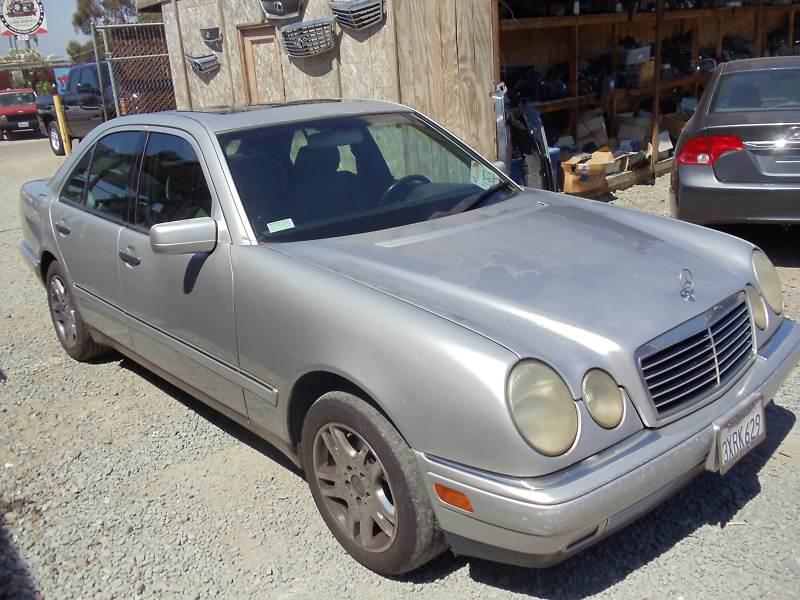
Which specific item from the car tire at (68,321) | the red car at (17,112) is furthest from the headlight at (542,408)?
the red car at (17,112)

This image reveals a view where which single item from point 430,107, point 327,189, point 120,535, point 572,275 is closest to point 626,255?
point 572,275

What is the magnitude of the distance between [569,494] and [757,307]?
4.55 feet

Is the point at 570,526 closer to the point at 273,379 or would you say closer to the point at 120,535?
the point at 273,379

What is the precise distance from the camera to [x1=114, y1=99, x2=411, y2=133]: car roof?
369 cm

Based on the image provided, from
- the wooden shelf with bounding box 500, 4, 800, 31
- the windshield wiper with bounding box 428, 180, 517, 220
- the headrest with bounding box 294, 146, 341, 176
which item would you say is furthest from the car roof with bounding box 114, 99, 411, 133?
the wooden shelf with bounding box 500, 4, 800, 31

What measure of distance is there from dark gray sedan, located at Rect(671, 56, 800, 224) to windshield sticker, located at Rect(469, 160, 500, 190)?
7.96ft

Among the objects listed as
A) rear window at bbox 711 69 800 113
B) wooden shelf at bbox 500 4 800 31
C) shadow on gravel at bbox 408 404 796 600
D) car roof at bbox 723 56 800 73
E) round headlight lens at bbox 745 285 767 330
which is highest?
wooden shelf at bbox 500 4 800 31

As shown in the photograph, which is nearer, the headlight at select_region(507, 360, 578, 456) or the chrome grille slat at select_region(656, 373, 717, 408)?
the headlight at select_region(507, 360, 578, 456)

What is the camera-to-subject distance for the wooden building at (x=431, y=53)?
7.42 meters

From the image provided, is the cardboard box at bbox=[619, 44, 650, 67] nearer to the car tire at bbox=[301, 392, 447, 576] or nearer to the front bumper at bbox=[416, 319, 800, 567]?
the front bumper at bbox=[416, 319, 800, 567]

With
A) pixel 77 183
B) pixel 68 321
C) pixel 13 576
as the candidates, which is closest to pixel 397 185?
pixel 77 183

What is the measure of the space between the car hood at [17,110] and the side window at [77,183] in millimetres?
22838

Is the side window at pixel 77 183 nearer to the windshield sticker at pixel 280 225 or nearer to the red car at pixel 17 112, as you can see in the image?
the windshield sticker at pixel 280 225

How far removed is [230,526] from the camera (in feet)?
10.8
